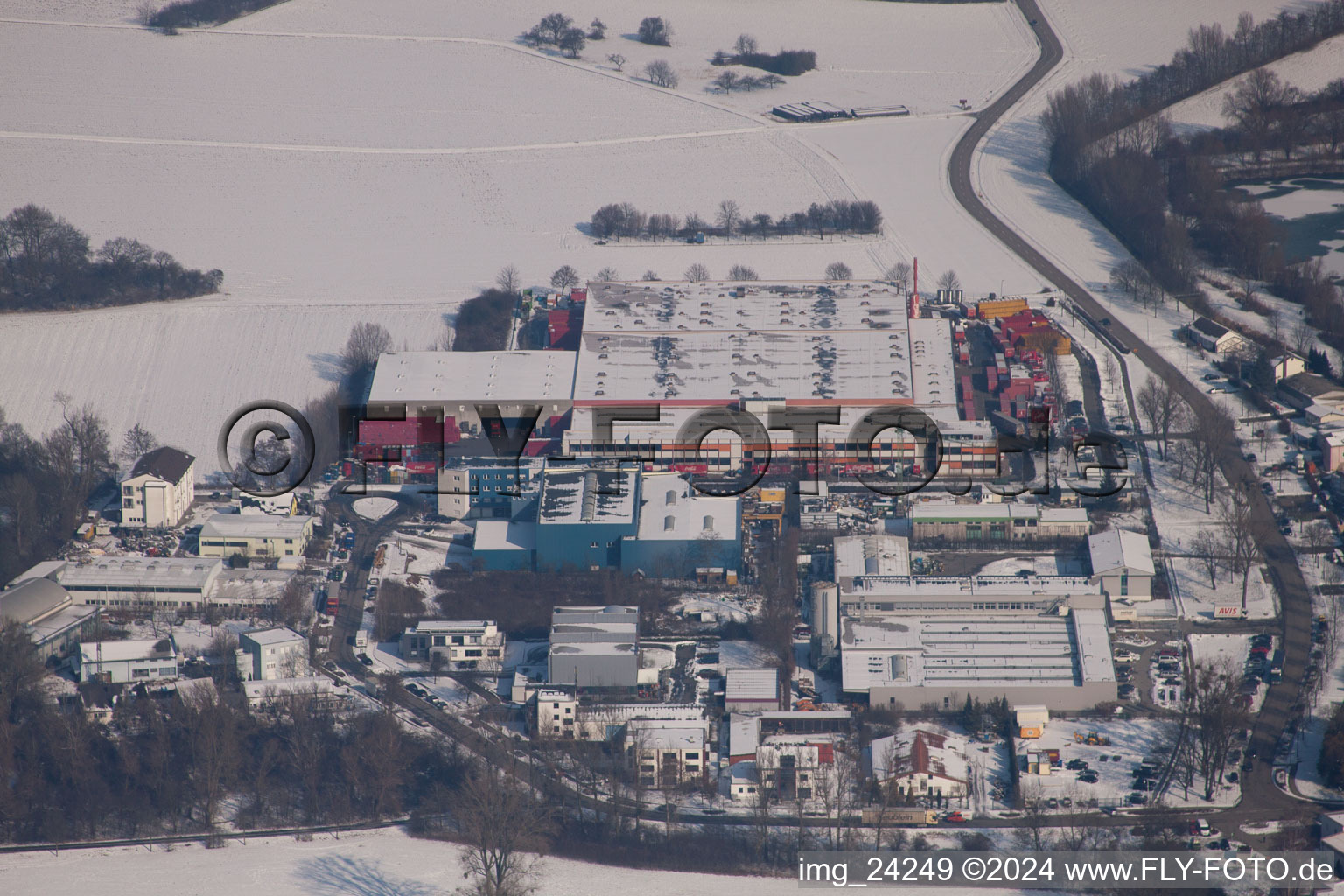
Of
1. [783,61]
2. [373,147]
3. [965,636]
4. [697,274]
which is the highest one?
[783,61]

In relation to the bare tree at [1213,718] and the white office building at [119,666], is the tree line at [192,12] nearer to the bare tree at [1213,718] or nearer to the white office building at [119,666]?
the white office building at [119,666]

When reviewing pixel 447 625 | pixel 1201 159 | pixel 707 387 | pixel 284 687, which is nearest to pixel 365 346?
pixel 707 387

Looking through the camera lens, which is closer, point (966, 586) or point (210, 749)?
point (210, 749)

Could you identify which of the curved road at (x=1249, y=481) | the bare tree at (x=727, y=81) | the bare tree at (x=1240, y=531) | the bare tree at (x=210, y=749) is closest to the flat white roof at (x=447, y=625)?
the bare tree at (x=210, y=749)

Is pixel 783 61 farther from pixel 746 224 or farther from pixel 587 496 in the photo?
pixel 587 496

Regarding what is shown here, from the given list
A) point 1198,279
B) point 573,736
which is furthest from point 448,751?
point 1198,279

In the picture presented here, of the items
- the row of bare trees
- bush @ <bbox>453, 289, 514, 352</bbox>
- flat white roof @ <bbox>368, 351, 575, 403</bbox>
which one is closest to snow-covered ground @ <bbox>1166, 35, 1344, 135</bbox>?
the row of bare trees

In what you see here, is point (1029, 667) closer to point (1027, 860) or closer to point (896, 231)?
point (1027, 860)
